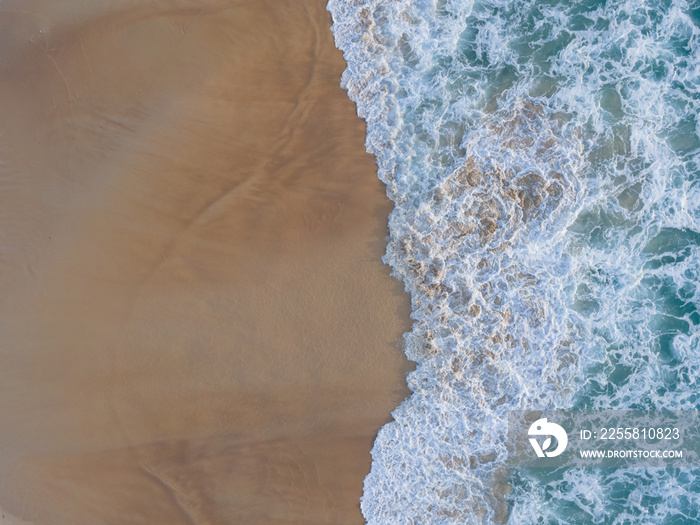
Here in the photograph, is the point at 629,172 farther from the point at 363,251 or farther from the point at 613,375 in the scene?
the point at 363,251

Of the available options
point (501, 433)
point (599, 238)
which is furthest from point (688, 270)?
point (501, 433)

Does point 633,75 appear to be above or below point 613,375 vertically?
above

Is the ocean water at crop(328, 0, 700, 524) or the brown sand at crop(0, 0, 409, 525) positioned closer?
the brown sand at crop(0, 0, 409, 525)

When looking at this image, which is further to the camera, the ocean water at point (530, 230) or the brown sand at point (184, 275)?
the ocean water at point (530, 230)
